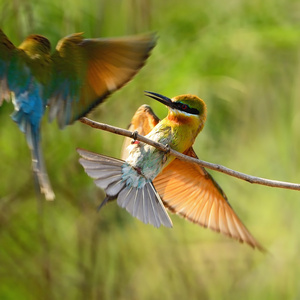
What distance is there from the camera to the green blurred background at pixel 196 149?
232cm

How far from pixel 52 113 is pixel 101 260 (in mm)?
1222

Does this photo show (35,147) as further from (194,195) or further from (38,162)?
(194,195)

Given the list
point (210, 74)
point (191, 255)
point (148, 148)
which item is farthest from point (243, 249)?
point (148, 148)

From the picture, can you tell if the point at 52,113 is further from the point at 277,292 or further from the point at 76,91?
the point at 277,292

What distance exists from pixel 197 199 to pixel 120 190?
38 centimetres

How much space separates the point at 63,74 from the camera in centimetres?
151

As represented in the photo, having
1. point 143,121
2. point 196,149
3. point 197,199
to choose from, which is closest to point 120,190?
point 143,121

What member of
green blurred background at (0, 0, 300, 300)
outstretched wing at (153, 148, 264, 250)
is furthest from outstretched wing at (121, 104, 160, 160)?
green blurred background at (0, 0, 300, 300)

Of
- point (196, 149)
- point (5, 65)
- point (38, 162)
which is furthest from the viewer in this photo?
point (196, 149)

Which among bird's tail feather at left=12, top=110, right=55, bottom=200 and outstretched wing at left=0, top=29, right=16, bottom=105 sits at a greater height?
outstretched wing at left=0, top=29, right=16, bottom=105

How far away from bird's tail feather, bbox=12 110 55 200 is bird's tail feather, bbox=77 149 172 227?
9.7 inches

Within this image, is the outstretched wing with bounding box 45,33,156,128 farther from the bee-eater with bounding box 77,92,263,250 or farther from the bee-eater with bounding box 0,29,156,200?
the bee-eater with bounding box 77,92,263,250

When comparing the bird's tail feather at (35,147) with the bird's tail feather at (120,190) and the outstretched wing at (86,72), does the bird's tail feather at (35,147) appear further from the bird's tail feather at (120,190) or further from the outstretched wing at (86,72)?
the bird's tail feather at (120,190)

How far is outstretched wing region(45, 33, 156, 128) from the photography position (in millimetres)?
1444
